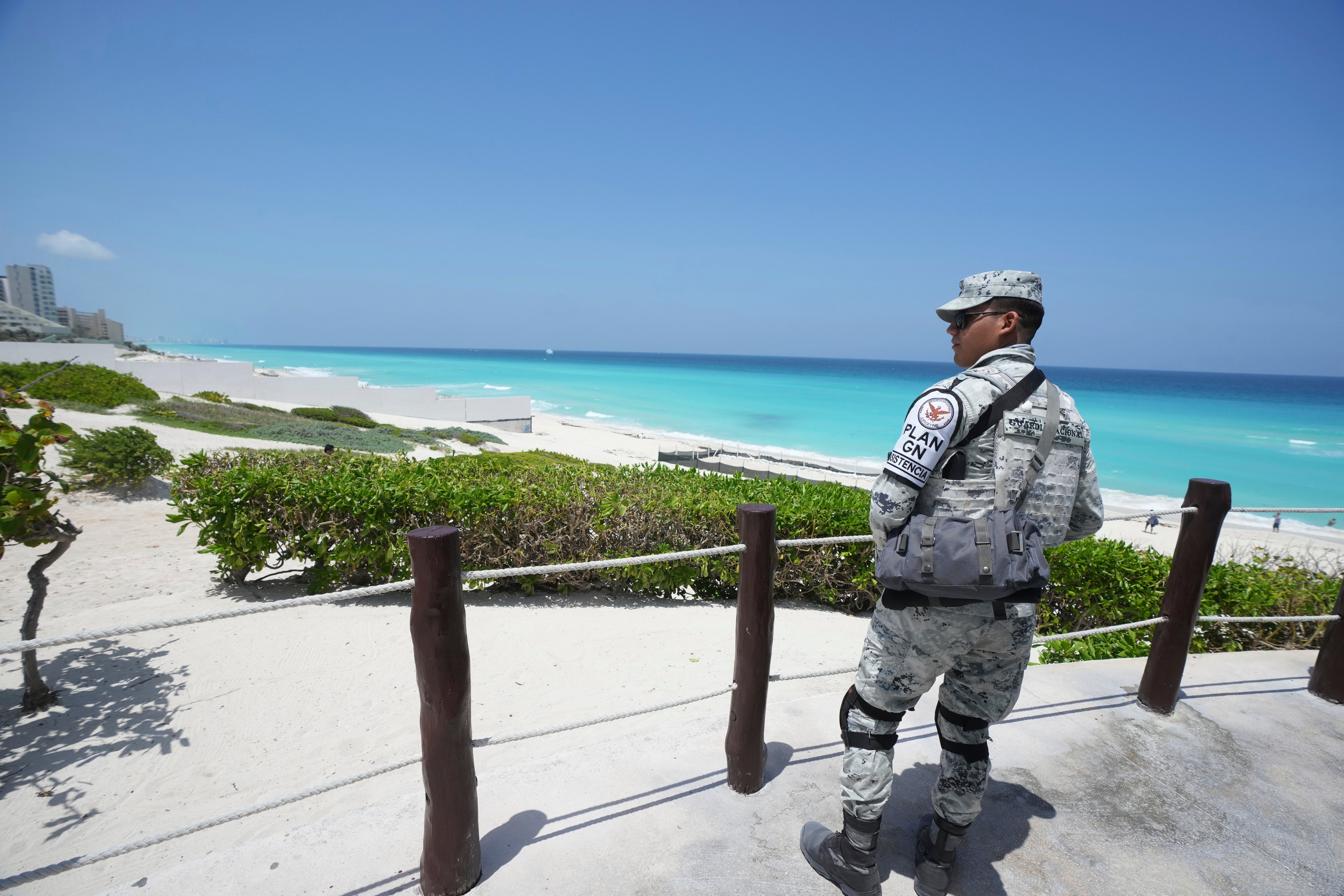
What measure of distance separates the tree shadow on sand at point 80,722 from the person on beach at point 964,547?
3.96 metres

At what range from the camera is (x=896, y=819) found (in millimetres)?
2459

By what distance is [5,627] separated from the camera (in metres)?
5.52

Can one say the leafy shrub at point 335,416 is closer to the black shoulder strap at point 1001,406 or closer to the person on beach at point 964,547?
the person on beach at point 964,547

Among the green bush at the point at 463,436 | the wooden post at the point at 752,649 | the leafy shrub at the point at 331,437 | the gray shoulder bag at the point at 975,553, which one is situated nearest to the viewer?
the gray shoulder bag at the point at 975,553

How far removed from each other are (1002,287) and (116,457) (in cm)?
1253

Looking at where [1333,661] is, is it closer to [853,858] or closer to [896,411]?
[853,858]

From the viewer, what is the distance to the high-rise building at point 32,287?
1756 inches

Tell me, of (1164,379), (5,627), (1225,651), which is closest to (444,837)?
(1225,651)

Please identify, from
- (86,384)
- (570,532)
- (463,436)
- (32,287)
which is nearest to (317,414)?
(463,436)

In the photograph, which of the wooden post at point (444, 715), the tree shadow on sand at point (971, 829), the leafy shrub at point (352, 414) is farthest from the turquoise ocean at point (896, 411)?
the wooden post at point (444, 715)

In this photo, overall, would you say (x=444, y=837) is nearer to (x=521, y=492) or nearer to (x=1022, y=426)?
(x=1022, y=426)

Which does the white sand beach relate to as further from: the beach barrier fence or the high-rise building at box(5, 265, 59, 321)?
the high-rise building at box(5, 265, 59, 321)

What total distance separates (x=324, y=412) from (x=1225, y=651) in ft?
99.5

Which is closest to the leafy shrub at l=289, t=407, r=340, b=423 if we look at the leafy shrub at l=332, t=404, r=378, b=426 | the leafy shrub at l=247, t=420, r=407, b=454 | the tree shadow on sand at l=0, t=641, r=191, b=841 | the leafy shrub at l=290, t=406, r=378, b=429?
the leafy shrub at l=290, t=406, r=378, b=429
